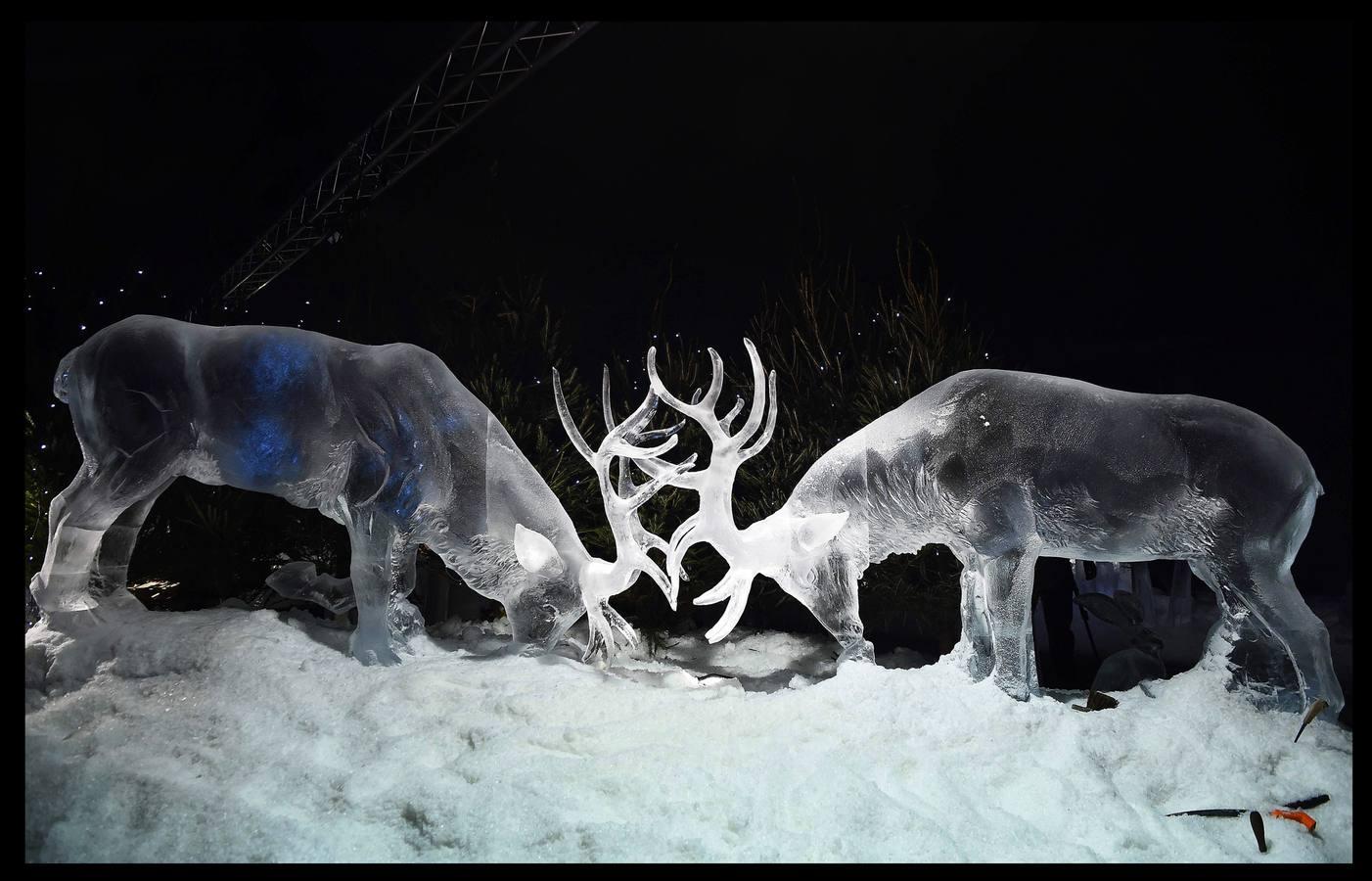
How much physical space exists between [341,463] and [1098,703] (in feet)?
9.41

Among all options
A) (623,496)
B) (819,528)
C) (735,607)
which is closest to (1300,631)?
(819,528)

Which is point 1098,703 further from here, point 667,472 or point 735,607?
point 667,472

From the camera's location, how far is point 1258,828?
1.92m

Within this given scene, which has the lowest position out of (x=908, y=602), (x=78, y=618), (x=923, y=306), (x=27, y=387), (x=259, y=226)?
(x=908, y=602)

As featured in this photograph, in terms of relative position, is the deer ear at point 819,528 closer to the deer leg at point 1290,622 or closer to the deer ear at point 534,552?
the deer ear at point 534,552

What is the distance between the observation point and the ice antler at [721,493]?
9.90 feet

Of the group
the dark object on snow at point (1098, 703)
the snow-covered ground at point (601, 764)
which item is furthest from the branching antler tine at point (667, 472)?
the dark object on snow at point (1098, 703)

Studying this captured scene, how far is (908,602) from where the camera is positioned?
4.23m

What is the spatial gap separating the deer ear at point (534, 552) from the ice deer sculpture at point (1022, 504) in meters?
0.48

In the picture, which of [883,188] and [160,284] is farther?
[883,188]

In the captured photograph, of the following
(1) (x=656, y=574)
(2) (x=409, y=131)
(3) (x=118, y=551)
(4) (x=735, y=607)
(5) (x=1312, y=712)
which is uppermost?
(2) (x=409, y=131)

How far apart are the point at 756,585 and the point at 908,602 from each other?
32.7 inches

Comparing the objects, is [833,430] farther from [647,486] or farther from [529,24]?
[529,24]

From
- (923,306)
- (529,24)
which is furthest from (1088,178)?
(529,24)
